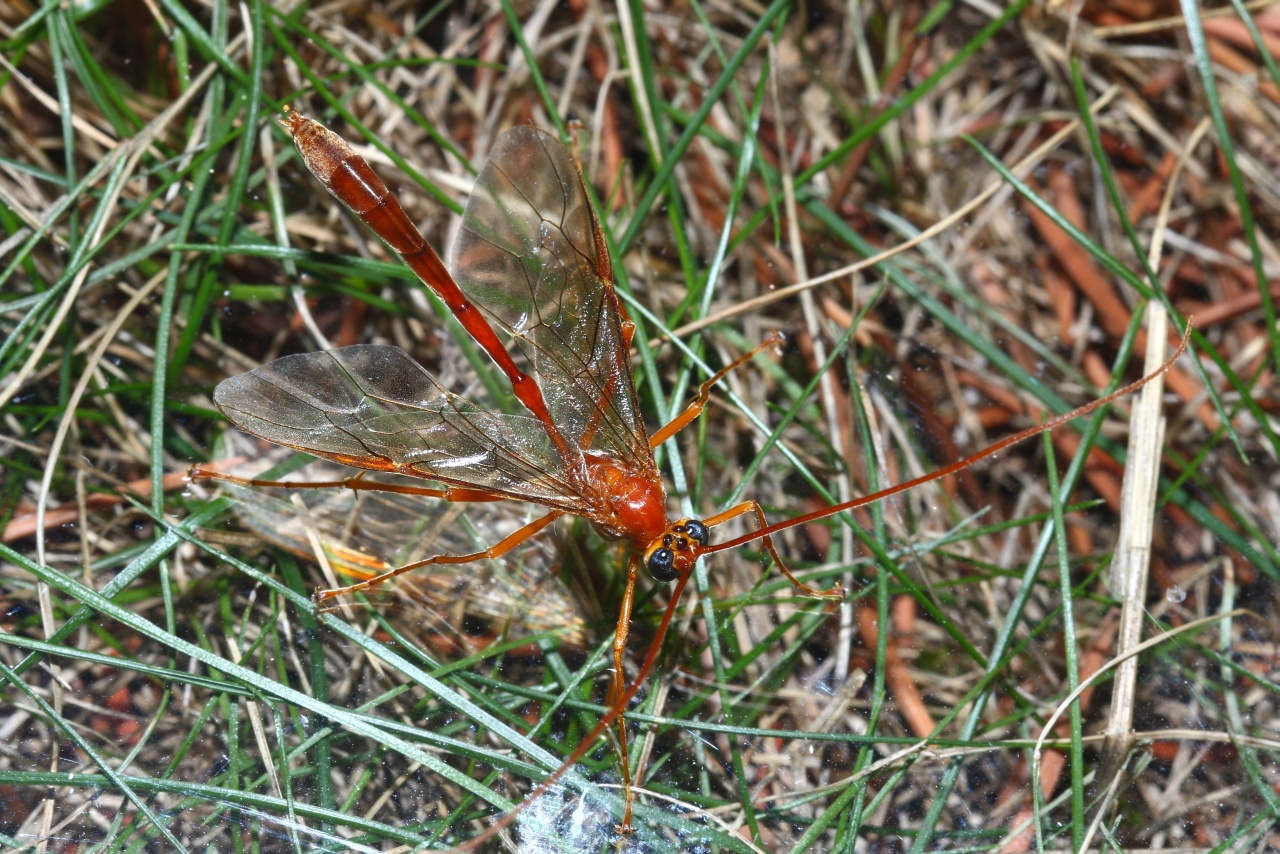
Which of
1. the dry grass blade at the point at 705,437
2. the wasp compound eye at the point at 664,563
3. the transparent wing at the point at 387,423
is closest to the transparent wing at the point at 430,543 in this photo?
the dry grass blade at the point at 705,437

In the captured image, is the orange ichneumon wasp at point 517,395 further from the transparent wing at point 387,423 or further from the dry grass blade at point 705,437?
the dry grass blade at point 705,437

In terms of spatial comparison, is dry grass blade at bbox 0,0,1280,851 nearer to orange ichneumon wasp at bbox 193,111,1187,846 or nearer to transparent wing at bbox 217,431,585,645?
transparent wing at bbox 217,431,585,645

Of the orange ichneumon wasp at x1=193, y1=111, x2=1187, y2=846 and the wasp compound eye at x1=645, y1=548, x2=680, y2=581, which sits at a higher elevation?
the orange ichneumon wasp at x1=193, y1=111, x2=1187, y2=846

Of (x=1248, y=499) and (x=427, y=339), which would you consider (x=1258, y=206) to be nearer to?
(x=1248, y=499)

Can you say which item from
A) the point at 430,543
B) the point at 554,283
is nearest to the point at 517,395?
the point at 554,283

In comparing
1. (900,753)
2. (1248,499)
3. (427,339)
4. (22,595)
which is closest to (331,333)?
(427,339)

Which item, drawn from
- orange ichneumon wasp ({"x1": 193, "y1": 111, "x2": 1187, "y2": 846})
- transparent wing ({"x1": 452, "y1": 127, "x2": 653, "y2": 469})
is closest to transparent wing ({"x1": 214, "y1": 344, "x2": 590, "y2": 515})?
orange ichneumon wasp ({"x1": 193, "y1": 111, "x2": 1187, "y2": 846})
